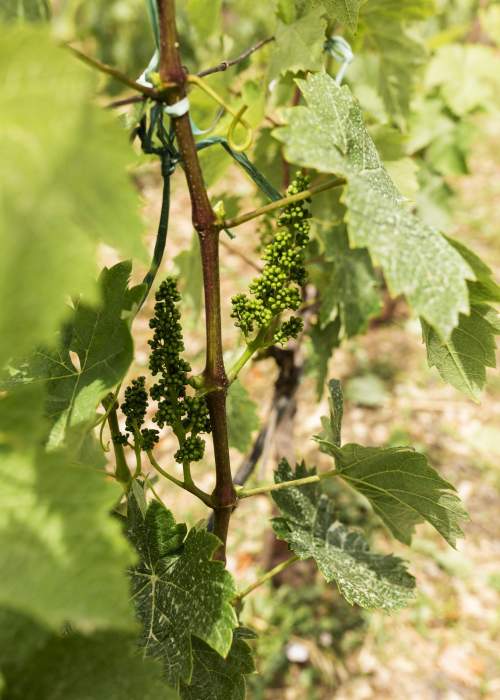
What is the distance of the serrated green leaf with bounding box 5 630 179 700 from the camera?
0.52 metres

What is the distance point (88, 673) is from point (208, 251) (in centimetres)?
42

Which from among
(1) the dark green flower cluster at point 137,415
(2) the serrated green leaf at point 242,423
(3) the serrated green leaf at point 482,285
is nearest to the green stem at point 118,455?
(1) the dark green flower cluster at point 137,415

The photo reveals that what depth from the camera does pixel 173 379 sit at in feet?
2.40

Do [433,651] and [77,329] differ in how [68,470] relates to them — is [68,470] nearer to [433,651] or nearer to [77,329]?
[77,329]

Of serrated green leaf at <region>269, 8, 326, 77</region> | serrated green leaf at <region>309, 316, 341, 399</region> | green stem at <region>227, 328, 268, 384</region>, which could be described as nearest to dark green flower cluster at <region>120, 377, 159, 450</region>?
green stem at <region>227, 328, 268, 384</region>

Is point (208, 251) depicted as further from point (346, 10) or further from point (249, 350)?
point (346, 10)

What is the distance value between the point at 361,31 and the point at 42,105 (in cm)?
112

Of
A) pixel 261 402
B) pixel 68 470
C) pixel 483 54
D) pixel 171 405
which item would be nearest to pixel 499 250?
pixel 483 54

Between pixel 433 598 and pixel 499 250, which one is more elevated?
pixel 499 250

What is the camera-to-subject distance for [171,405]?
2.45ft

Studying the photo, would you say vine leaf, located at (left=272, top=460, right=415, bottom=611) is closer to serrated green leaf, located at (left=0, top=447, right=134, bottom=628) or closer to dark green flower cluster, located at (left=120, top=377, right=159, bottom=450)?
dark green flower cluster, located at (left=120, top=377, right=159, bottom=450)

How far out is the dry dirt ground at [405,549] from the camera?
1961mm

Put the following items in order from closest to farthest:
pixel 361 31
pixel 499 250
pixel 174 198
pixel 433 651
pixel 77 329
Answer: pixel 77 329 < pixel 361 31 < pixel 433 651 < pixel 499 250 < pixel 174 198

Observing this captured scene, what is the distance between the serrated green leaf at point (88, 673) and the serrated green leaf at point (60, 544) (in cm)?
10
